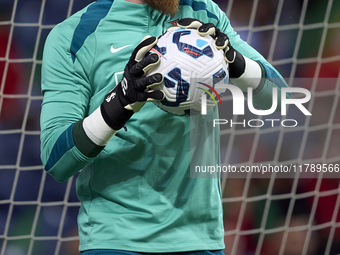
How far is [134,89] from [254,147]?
4.43 feet

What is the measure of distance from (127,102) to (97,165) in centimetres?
21

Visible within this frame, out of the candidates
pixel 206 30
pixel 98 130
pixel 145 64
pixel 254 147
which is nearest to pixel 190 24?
pixel 206 30

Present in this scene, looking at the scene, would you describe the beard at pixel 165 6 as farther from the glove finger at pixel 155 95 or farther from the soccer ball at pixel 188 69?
the glove finger at pixel 155 95

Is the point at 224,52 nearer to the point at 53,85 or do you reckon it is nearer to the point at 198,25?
the point at 198,25

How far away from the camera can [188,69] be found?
927 mm

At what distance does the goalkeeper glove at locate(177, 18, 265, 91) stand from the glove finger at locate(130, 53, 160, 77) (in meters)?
0.12

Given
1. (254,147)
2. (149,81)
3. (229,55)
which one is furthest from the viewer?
(254,147)

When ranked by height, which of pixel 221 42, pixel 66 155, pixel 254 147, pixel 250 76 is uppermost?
pixel 221 42

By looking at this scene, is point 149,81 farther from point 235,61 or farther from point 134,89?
point 235,61

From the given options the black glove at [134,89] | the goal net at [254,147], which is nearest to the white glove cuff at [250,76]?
the black glove at [134,89]

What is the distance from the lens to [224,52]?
3.29 ft

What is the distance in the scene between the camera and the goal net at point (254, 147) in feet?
Answer: 6.73

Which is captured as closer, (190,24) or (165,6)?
(190,24)

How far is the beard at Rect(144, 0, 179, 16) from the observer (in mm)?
1105
